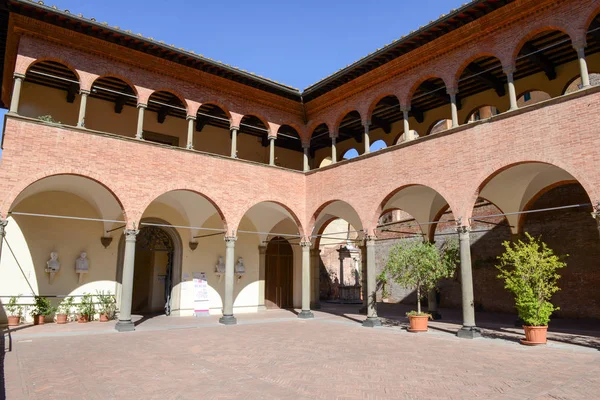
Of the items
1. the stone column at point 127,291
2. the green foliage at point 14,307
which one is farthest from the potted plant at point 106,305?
the stone column at point 127,291

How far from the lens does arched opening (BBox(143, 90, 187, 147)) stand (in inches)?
603

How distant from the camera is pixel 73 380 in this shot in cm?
636

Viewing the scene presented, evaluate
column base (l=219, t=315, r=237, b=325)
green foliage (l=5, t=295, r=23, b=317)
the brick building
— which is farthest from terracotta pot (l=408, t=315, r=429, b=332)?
green foliage (l=5, t=295, r=23, b=317)

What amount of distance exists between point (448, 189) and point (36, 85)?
1355cm

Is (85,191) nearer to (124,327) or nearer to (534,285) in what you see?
(124,327)

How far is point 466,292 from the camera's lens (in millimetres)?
11156

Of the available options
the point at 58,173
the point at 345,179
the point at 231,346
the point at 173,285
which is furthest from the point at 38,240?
the point at 345,179

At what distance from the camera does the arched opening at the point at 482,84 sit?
43.2ft

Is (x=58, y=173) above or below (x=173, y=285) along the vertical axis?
above

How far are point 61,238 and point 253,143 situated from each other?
861 cm

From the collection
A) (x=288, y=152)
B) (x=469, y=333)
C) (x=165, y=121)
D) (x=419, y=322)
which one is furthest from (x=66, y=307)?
(x=469, y=333)

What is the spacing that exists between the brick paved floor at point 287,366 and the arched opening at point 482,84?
7.74 metres

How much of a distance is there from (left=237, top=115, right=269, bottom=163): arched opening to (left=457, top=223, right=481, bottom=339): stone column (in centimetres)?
963

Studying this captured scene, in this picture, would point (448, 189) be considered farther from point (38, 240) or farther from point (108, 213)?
point (38, 240)
